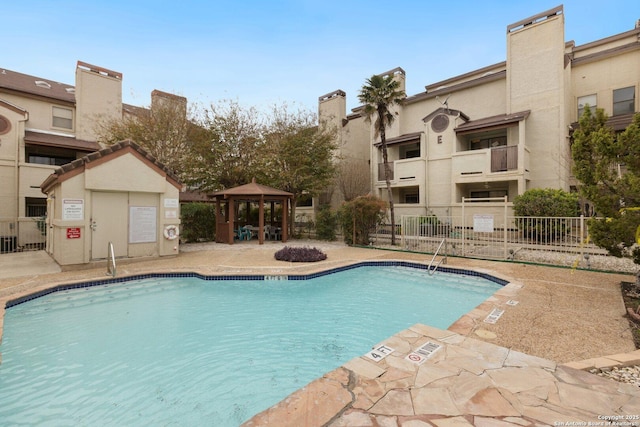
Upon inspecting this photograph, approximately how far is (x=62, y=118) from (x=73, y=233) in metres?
14.0

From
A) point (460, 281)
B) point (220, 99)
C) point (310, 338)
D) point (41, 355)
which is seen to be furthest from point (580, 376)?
point (220, 99)

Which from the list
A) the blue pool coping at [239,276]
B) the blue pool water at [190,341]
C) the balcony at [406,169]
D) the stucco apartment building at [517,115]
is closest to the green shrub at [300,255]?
the blue pool coping at [239,276]

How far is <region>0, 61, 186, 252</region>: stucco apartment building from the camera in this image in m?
14.8

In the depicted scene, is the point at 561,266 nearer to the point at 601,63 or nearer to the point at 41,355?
the point at 41,355

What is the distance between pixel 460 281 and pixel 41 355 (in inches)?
365

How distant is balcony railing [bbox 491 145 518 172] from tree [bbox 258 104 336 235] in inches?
365

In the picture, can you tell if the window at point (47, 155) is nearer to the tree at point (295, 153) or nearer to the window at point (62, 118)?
the window at point (62, 118)

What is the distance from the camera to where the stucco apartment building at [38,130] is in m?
14.8

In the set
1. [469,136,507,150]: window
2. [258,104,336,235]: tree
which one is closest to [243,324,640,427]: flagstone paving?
[258,104,336,235]: tree

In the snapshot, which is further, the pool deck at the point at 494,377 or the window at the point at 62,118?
the window at the point at 62,118

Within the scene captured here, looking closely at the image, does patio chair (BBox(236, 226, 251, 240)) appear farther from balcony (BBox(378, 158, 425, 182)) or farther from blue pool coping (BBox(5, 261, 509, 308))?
balcony (BBox(378, 158, 425, 182))

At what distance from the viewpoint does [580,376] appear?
9.96 ft

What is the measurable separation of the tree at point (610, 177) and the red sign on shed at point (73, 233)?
13.2m

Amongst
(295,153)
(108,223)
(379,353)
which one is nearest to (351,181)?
(295,153)
